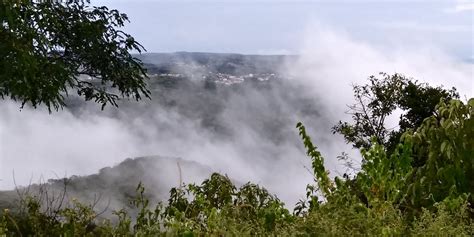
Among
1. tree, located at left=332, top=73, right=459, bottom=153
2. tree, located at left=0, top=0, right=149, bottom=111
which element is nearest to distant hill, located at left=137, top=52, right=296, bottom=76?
tree, located at left=332, top=73, right=459, bottom=153

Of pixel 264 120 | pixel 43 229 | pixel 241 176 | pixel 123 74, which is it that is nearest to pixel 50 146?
pixel 241 176

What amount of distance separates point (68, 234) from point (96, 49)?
6.14m

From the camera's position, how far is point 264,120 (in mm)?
85688

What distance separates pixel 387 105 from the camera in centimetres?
2189

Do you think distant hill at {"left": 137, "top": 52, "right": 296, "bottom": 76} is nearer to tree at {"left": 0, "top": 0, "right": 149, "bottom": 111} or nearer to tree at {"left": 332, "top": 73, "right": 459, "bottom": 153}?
tree at {"left": 332, "top": 73, "right": 459, "bottom": 153}

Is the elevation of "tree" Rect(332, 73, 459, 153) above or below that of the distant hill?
below

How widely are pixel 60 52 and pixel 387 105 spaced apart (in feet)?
46.4

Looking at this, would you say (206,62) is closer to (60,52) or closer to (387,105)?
(387,105)

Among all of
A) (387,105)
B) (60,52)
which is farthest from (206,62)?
(60,52)

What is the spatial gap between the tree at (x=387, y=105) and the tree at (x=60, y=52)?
1072 cm

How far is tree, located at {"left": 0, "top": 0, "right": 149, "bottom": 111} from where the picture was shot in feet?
Answer: 25.0

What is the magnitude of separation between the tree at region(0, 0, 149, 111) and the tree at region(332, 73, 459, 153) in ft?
35.2

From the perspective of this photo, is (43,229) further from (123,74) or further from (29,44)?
(123,74)

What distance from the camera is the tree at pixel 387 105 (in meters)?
20.0
